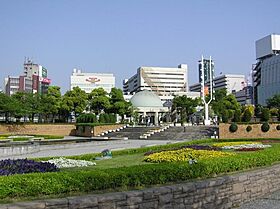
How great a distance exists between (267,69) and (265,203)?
109 metres

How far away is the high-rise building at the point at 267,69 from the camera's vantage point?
4200 inches

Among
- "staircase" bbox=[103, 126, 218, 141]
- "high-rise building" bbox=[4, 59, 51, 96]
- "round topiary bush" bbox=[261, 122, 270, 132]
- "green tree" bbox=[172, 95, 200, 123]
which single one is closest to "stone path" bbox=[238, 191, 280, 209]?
"round topiary bush" bbox=[261, 122, 270, 132]

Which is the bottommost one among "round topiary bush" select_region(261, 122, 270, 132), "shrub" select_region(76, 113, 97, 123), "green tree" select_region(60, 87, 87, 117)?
"round topiary bush" select_region(261, 122, 270, 132)

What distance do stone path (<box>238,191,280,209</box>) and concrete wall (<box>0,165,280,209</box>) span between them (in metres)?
0.13

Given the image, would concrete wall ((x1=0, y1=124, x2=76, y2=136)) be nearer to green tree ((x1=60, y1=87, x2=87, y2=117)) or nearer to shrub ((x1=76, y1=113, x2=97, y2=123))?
shrub ((x1=76, y1=113, x2=97, y2=123))

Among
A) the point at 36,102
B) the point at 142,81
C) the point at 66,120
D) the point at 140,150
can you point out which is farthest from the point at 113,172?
the point at 142,81

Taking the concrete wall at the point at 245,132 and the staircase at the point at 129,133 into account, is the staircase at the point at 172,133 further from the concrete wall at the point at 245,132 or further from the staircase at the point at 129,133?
the concrete wall at the point at 245,132

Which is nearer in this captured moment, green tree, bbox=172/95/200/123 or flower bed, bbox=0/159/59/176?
flower bed, bbox=0/159/59/176

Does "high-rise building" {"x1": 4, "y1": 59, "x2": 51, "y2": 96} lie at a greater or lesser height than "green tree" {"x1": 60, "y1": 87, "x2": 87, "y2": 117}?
greater

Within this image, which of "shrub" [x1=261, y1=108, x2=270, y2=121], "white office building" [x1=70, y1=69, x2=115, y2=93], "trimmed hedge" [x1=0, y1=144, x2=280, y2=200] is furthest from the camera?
"white office building" [x1=70, y1=69, x2=115, y2=93]

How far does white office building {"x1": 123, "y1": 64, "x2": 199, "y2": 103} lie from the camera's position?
141 meters

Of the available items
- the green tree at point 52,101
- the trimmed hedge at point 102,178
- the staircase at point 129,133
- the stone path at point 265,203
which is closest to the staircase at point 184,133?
the staircase at point 129,133

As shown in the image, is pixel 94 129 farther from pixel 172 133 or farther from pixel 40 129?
pixel 172 133

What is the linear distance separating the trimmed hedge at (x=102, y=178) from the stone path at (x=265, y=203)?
93 centimetres
